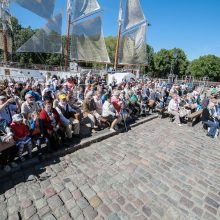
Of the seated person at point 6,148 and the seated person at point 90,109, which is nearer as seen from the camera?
the seated person at point 6,148

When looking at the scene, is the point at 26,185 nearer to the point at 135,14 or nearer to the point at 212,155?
the point at 212,155

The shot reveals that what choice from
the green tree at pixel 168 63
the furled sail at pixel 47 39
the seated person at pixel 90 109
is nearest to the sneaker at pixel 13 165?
the seated person at pixel 90 109

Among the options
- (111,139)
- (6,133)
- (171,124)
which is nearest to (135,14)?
(171,124)

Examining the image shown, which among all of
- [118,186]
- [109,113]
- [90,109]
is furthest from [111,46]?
[118,186]

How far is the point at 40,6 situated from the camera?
28.4 meters

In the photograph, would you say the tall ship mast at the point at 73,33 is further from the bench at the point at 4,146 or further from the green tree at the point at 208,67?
the green tree at the point at 208,67

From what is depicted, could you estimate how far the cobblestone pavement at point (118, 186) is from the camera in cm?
357

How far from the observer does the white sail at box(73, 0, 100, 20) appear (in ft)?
98.0

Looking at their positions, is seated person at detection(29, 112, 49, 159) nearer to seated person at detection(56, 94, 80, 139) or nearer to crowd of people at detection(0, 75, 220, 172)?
crowd of people at detection(0, 75, 220, 172)

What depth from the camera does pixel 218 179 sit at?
4949mm

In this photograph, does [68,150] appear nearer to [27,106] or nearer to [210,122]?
[27,106]

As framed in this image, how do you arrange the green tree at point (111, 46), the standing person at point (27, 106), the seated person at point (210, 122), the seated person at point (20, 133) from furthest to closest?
1. the green tree at point (111, 46)
2. the seated person at point (210, 122)
3. the standing person at point (27, 106)
4. the seated person at point (20, 133)

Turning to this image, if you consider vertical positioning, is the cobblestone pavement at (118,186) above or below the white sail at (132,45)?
below

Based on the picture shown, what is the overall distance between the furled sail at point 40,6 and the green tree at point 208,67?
5337 centimetres
